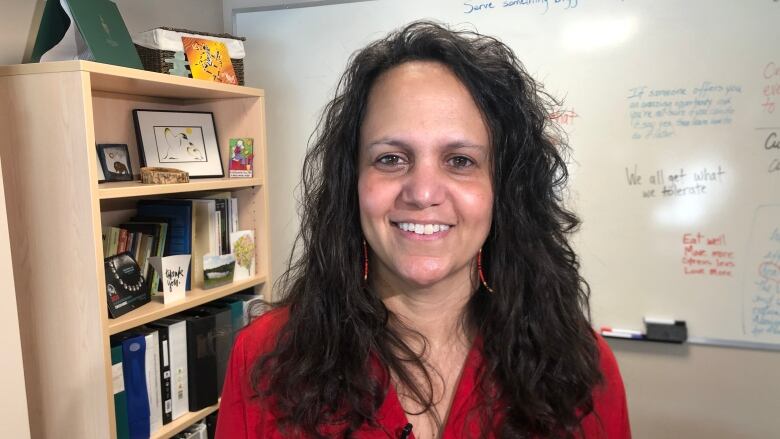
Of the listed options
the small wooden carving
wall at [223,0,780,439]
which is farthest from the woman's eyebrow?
wall at [223,0,780,439]

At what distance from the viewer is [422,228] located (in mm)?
916

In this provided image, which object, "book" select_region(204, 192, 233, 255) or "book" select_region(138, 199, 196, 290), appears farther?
"book" select_region(204, 192, 233, 255)

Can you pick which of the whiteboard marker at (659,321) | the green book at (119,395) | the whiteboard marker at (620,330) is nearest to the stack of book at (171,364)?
the green book at (119,395)

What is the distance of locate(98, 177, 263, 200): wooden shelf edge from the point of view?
148 cm

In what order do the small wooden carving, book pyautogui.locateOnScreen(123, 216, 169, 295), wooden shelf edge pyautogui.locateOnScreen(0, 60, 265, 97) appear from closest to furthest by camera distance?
wooden shelf edge pyautogui.locateOnScreen(0, 60, 265, 97) < the small wooden carving < book pyautogui.locateOnScreen(123, 216, 169, 295)

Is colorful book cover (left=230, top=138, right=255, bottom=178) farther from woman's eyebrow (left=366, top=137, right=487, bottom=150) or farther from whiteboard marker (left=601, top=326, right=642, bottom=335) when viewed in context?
whiteboard marker (left=601, top=326, right=642, bottom=335)

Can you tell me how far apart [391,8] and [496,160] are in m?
1.45

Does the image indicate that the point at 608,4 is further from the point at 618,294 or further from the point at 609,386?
the point at 609,386

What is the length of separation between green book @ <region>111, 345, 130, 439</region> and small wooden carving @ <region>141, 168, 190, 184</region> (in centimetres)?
50

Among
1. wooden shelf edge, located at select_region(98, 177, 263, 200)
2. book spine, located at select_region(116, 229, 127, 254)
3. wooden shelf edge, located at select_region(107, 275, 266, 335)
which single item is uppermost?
wooden shelf edge, located at select_region(98, 177, 263, 200)

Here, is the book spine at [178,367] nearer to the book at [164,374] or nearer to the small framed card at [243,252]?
the book at [164,374]

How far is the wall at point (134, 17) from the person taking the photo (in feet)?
5.19

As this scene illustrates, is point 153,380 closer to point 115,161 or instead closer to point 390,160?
point 115,161

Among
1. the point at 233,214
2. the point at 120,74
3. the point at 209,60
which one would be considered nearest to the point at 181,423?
the point at 233,214
